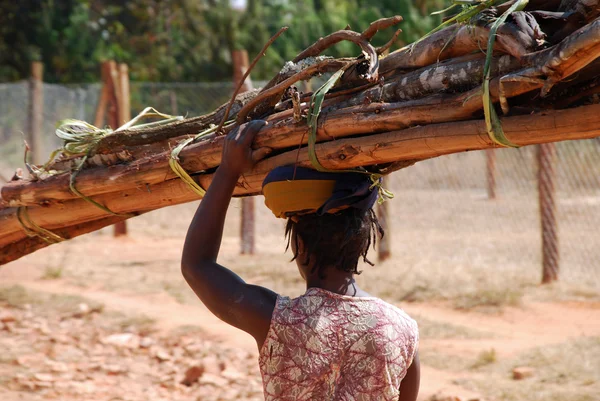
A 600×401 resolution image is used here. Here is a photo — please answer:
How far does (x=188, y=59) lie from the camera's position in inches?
848

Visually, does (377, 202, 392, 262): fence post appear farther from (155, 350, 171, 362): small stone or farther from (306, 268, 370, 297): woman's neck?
(306, 268, 370, 297): woman's neck

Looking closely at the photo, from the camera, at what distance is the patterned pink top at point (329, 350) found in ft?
5.97

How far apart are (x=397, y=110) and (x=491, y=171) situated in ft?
31.7

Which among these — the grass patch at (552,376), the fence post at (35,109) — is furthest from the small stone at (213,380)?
the fence post at (35,109)

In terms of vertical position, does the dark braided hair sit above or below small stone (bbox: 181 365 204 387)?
above

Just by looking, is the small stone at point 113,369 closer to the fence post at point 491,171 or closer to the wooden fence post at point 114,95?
the wooden fence post at point 114,95

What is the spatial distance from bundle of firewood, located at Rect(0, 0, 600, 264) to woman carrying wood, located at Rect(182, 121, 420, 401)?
5.7 inches

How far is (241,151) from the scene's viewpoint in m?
2.05

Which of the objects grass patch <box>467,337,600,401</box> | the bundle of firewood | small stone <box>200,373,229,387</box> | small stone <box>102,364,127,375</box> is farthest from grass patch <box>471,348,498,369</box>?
the bundle of firewood

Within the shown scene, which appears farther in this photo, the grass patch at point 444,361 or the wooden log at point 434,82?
the grass patch at point 444,361

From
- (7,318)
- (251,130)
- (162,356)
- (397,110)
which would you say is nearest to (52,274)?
(7,318)

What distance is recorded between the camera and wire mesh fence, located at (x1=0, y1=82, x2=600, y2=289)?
25.5ft

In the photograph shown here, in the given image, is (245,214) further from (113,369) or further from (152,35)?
(152,35)

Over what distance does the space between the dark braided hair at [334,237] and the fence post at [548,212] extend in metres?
5.62
